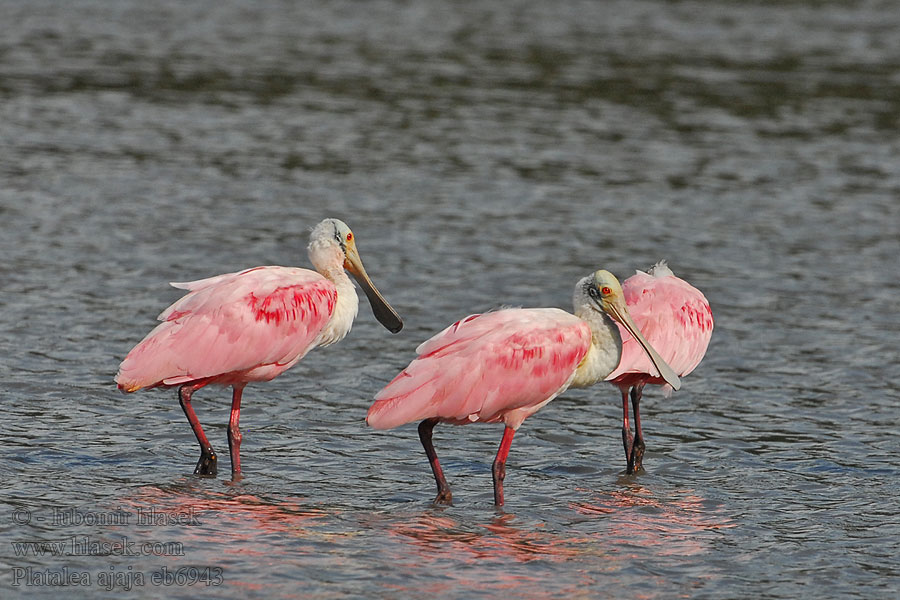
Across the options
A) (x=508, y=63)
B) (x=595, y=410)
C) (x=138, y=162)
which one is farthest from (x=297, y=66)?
(x=595, y=410)

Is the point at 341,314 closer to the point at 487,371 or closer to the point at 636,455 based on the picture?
the point at 487,371

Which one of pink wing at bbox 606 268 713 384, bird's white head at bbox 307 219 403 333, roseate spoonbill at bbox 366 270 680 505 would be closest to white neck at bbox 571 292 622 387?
roseate spoonbill at bbox 366 270 680 505

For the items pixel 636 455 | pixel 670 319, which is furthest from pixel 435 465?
pixel 670 319

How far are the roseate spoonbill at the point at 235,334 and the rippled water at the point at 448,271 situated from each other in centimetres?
53

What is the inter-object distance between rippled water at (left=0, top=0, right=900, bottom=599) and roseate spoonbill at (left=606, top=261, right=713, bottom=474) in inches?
11.7

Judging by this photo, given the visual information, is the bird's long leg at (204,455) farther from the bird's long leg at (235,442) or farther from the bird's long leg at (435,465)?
the bird's long leg at (435,465)

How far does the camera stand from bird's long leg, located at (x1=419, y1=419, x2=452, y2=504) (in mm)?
8820

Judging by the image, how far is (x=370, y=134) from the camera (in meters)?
20.8

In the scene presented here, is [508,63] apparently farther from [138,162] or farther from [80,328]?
[80,328]

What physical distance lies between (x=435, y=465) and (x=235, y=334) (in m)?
1.45

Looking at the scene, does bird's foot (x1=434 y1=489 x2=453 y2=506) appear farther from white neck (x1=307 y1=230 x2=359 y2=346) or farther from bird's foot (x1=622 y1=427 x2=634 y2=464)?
bird's foot (x1=622 y1=427 x2=634 y2=464)

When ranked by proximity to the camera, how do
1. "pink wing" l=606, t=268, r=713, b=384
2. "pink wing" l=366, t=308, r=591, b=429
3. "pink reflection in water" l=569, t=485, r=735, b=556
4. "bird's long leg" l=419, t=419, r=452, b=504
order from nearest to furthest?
1. "pink reflection in water" l=569, t=485, r=735, b=556
2. "pink wing" l=366, t=308, r=591, b=429
3. "bird's long leg" l=419, t=419, r=452, b=504
4. "pink wing" l=606, t=268, r=713, b=384

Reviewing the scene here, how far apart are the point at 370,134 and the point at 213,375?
467 inches

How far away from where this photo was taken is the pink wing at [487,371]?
8.67m
